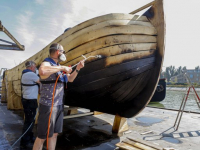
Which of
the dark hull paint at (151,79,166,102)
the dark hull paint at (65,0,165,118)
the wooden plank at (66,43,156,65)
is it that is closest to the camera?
the wooden plank at (66,43,156,65)

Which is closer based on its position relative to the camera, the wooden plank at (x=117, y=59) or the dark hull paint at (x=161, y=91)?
the wooden plank at (x=117, y=59)

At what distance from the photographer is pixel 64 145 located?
3082 mm

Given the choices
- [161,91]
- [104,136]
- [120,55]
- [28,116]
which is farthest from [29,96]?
[161,91]

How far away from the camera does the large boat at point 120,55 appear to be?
2.86 meters

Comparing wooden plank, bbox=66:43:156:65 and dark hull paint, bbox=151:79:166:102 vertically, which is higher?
wooden plank, bbox=66:43:156:65

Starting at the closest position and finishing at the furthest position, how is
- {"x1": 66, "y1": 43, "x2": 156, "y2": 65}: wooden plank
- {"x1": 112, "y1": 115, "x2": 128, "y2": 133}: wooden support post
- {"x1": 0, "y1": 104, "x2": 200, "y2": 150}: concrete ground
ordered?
{"x1": 66, "y1": 43, "x2": 156, "y2": 65}: wooden plank → {"x1": 0, "y1": 104, "x2": 200, "y2": 150}: concrete ground → {"x1": 112, "y1": 115, "x2": 128, "y2": 133}: wooden support post

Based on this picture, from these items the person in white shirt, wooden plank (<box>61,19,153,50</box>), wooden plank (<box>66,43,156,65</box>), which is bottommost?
the person in white shirt

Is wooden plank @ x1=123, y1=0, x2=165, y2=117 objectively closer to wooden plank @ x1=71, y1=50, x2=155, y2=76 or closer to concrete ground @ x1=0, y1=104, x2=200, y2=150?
wooden plank @ x1=71, y1=50, x2=155, y2=76

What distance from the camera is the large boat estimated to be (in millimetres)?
2855

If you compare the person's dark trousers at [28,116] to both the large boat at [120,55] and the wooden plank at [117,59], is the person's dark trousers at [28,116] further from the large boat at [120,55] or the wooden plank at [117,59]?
the wooden plank at [117,59]

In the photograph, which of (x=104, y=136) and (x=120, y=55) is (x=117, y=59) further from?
(x=104, y=136)

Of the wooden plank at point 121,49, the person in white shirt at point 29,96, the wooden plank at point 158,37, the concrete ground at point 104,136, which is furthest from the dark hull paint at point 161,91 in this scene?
the person in white shirt at point 29,96

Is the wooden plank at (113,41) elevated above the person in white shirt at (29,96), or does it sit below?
above

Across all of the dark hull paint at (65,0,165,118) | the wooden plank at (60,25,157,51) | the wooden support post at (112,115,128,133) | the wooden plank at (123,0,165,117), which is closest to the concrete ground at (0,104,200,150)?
the wooden support post at (112,115,128,133)
